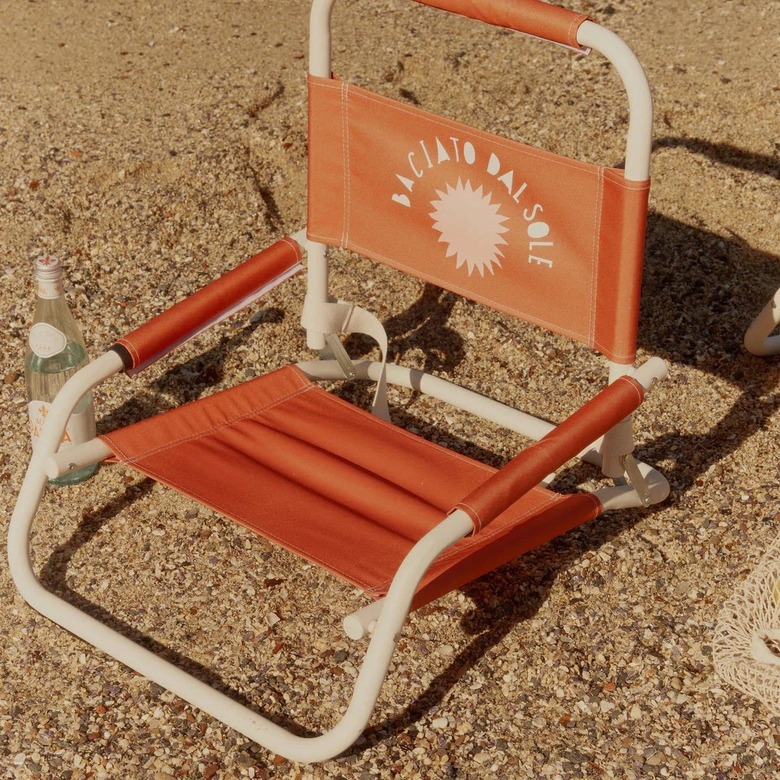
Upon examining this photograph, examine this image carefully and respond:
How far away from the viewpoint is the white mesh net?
8.54 ft

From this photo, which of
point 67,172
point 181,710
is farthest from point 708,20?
point 181,710

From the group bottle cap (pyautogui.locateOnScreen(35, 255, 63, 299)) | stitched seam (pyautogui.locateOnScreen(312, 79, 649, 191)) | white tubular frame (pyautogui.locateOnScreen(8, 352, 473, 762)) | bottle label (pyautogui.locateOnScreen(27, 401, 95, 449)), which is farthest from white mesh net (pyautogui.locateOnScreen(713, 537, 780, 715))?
bottle cap (pyautogui.locateOnScreen(35, 255, 63, 299))

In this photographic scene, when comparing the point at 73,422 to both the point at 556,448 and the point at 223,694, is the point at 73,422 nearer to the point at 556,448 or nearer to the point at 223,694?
the point at 223,694

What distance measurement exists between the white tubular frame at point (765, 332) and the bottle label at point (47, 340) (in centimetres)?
175

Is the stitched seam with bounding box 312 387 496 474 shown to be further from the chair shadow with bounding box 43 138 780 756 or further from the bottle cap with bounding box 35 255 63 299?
the bottle cap with bounding box 35 255 63 299

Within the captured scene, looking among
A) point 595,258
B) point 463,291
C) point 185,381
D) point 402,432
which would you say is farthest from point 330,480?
point 185,381

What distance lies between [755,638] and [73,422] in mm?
1603

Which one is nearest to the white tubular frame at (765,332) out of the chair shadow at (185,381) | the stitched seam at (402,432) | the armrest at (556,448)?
the armrest at (556,448)

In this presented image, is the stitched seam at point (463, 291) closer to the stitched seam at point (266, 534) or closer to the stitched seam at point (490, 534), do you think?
the stitched seam at point (490, 534)

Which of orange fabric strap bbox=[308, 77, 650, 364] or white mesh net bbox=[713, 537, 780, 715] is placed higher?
orange fabric strap bbox=[308, 77, 650, 364]

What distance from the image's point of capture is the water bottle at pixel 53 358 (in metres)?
2.95

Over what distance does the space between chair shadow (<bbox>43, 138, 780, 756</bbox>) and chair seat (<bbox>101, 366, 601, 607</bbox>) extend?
27 centimetres

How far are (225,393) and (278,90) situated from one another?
1.91m

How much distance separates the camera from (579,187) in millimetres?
2635
